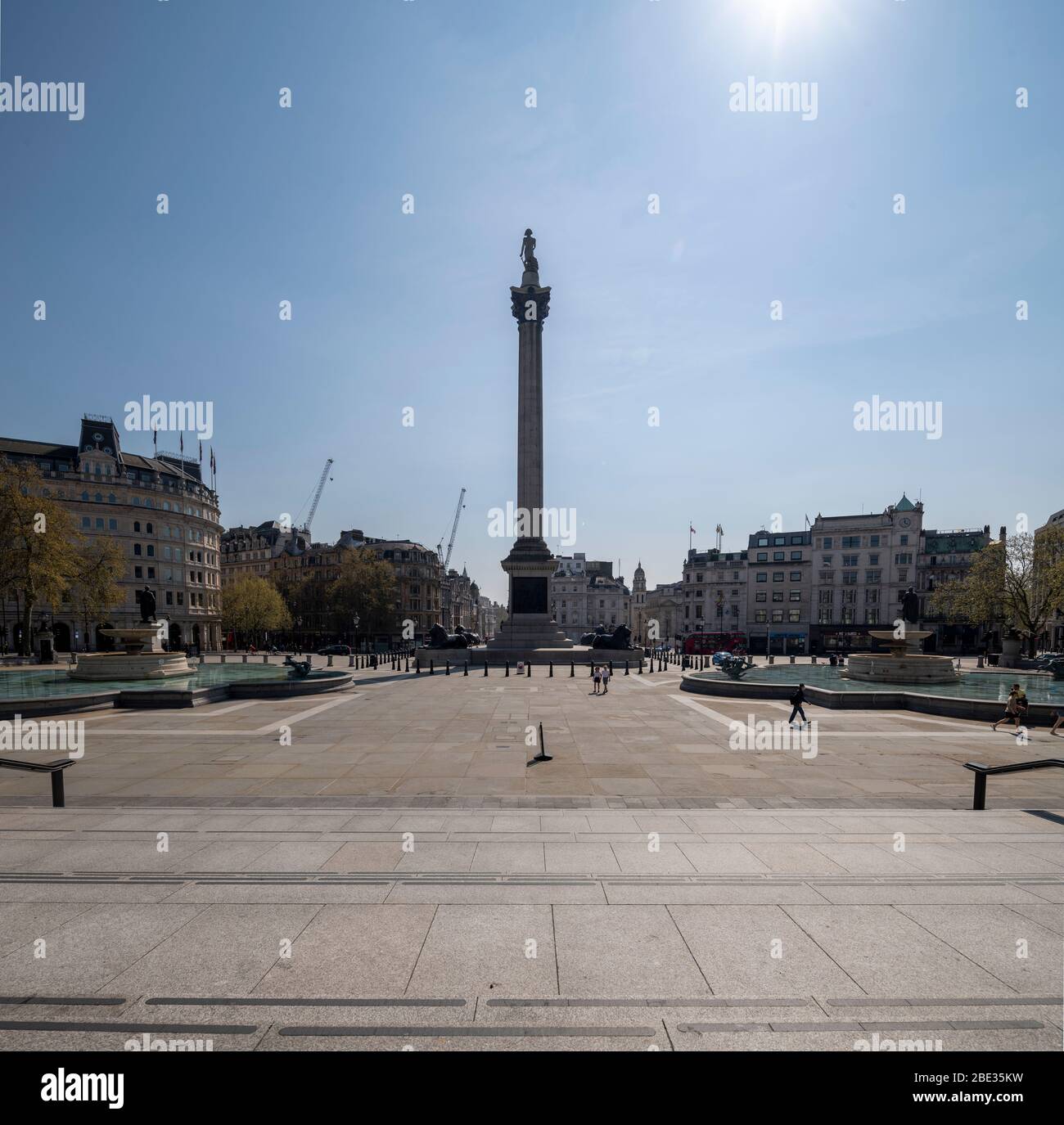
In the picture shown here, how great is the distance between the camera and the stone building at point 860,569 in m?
86.9

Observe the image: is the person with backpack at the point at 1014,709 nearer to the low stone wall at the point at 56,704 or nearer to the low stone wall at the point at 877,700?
the low stone wall at the point at 877,700

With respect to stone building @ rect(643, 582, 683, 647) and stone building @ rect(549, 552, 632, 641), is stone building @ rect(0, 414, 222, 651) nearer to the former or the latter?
stone building @ rect(549, 552, 632, 641)

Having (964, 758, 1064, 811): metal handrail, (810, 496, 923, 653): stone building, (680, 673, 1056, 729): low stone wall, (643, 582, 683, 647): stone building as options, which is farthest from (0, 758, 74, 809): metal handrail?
(643, 582, 683, 647): stone building

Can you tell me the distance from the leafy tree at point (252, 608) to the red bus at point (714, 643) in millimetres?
57198

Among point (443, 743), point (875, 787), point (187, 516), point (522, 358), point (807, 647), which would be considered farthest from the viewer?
point (807, 647)

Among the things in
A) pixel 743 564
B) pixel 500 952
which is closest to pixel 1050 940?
pixel 500 952

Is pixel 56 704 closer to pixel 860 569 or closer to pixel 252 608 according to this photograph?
pixel 252 608

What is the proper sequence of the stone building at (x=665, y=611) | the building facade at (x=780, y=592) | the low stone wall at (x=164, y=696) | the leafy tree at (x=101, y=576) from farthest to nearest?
1. the stone building at (x=665, y=611)
2. the building facade at (x=780, y=592)
3. the leafy tree at (x=101, y=576)
4. the low stone wall at (x=164, y=696)

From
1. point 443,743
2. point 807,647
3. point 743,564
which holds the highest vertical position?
point 743,564

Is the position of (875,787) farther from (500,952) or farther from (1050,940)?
(500,952)

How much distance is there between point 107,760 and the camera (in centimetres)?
1560

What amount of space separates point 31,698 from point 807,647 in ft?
305

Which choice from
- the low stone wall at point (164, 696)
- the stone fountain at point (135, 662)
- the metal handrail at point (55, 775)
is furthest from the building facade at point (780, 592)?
the metal handrail at point (55, 775)
